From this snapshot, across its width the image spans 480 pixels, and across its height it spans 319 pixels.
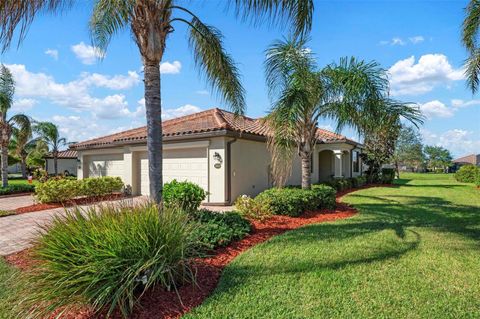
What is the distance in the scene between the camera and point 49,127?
28.9 metres

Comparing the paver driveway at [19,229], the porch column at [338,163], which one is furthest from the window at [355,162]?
the paver driveway at [19,229]

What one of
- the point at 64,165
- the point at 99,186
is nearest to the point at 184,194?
the point at 99,186

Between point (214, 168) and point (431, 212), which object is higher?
point (214, 168)

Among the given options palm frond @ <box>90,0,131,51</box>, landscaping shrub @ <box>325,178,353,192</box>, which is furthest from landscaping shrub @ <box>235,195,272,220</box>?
landscaping shrub @ <box>325,178,353,192</box>

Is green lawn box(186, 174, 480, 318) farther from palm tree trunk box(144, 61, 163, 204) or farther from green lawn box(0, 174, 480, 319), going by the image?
palm tree trunk box(144, 61, 163, 204)

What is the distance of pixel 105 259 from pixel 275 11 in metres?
5.29

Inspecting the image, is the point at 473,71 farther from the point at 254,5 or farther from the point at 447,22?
the point at 254,5

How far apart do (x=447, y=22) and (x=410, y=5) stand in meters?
2.51

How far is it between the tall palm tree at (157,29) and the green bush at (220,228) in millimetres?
1368

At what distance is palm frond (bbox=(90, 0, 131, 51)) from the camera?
659 centimetres

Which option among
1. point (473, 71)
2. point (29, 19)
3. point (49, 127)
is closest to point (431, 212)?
point (473, 71)

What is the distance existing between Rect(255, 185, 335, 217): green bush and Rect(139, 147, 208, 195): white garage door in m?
3.74

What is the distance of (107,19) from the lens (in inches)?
285

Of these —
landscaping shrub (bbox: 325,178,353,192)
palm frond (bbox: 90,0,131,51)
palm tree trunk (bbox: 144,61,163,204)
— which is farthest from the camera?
landscaping shrub (bbox: 325,178,353,192)
